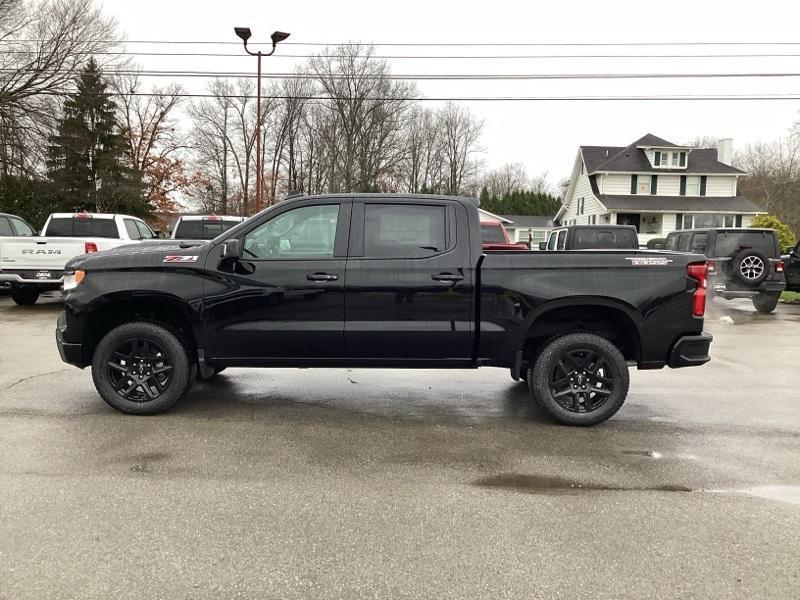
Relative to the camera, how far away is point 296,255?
5.27 metres

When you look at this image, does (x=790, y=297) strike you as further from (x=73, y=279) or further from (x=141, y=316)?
(x=73, y=279)

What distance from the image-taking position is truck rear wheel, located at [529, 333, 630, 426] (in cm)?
521

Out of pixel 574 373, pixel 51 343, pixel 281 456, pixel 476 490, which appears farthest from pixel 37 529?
pixel 51 343

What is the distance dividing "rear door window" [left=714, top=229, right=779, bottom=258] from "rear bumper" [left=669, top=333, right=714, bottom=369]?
9.53m

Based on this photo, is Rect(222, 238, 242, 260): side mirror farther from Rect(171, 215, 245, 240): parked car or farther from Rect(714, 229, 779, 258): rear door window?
Rect(714, 229, 779, 258): rear door window

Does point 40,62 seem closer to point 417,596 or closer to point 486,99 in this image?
point 486,99

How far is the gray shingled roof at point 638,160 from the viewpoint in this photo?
43.5 metres

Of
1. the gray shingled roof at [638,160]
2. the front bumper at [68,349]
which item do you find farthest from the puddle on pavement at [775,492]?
the gray shingled roof at [638,160]

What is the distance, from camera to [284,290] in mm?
5176

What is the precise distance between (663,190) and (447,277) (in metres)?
43.7

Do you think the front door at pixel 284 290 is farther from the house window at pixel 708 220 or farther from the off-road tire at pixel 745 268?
the house window at pixel 708 220

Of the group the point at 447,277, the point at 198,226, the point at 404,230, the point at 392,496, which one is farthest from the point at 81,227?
the point at 392,496

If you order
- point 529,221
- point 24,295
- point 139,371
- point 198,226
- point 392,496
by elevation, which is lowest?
point 392,496

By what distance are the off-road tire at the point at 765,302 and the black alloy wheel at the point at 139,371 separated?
1293 centimetres
